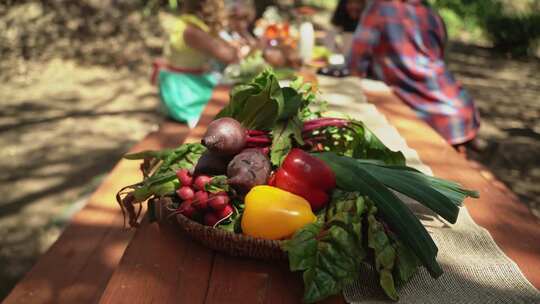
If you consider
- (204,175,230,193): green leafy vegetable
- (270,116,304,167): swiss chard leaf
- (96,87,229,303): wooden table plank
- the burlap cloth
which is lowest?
(96,87,229,303): wooden table plank

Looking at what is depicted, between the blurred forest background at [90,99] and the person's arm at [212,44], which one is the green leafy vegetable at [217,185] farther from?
the person's arm at [212,44]

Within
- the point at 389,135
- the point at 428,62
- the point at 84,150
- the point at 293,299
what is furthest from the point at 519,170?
the point at 293,299

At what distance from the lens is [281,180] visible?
1442 mm

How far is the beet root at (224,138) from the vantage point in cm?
143

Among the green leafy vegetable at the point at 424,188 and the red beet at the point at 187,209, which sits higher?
the green leafy vegetable at the point at 424,188

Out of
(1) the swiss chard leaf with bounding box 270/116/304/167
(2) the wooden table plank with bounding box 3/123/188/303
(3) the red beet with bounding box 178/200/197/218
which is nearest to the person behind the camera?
(3) the red beet with bounding box 178/200/197/218

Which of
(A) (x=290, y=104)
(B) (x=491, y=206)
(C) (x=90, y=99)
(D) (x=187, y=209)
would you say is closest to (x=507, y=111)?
(C) (x=90, y=99)

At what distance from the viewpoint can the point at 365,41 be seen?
11.6 ft

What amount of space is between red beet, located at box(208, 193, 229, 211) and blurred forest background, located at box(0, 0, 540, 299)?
6.89ft

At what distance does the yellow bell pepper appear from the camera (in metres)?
1.34

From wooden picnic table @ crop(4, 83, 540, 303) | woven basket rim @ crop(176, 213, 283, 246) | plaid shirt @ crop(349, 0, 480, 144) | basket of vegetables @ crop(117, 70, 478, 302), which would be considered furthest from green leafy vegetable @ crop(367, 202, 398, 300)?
plaid shirt @ crop(349, 0, 480, 144)

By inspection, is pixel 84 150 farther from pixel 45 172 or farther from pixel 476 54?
pixel 476 54

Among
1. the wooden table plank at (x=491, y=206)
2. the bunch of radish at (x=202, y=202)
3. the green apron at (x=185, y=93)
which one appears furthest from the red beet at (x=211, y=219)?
the green apron at (x=185, y=93)

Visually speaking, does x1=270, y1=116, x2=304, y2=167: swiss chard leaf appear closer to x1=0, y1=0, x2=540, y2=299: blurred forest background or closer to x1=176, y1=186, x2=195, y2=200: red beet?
x1=176, y1=186, x2=195, y2=200: red beet
